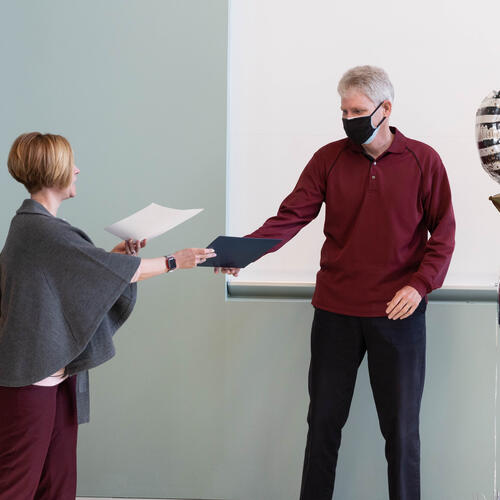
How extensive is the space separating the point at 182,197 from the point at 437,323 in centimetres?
111

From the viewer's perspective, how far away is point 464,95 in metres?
2.59

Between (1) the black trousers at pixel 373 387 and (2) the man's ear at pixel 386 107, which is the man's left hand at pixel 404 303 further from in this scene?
(2) the man's ear at pixel 386 107

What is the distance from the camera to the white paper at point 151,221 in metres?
1.79

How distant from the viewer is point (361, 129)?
6.77ft

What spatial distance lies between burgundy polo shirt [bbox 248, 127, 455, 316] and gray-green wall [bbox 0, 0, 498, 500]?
53 cm

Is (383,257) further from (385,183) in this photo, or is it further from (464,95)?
(464,95)

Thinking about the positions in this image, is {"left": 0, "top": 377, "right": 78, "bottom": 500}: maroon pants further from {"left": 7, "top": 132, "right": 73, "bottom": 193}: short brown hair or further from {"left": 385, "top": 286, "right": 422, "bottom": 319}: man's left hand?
{"left": 385, "top": 286, "right": 422, "bottom": 319}: man's left hand

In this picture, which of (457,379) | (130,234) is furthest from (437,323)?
(130,234)

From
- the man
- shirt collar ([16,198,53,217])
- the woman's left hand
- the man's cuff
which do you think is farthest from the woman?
the man's cuff

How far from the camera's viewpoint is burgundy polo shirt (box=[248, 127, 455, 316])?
2070 mm

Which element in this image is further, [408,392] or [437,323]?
[437,323]

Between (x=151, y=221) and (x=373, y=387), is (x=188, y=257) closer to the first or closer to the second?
(x=151, y=221)

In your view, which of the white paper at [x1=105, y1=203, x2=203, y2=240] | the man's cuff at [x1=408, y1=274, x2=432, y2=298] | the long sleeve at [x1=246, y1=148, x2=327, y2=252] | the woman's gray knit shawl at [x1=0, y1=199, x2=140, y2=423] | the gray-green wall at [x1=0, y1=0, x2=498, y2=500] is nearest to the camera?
the woman's gray knit shawl at [x1=0, y1=199, x2=140, y2=423]

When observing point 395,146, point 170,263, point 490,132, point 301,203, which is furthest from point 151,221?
point 490,132
